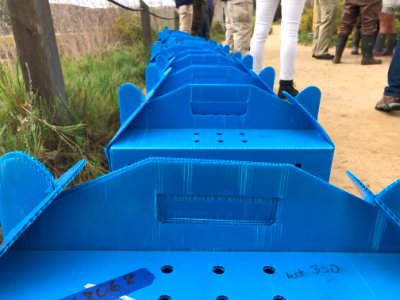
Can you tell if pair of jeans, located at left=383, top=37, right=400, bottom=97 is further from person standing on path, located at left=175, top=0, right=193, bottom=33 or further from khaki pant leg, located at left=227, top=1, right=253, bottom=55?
person standing on path, located at left=175, top=0, right=193, bottom=33

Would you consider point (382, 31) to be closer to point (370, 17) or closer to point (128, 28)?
point (370, 17)

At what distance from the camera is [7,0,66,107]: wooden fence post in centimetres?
143

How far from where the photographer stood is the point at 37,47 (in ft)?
4.85

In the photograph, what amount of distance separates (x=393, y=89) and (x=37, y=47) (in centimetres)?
216

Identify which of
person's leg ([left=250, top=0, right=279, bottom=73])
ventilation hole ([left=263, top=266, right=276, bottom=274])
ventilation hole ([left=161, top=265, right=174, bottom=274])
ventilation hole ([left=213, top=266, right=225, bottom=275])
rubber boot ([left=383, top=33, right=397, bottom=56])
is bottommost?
rubber boot ([left=383, top=33, right=397, bottom=56])

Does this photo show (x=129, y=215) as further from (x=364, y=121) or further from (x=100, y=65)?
(x=100, y=65)

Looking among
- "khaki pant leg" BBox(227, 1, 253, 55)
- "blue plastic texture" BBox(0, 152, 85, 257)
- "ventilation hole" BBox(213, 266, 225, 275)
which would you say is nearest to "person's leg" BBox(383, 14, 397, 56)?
"khaki pant leg" BBox(227, 1, 253, 55)

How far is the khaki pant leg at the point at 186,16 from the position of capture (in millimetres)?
5426

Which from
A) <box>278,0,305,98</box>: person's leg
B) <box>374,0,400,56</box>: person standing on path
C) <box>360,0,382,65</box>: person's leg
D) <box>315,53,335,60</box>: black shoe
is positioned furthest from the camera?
<box>315,53,335,60</box>: black shoe

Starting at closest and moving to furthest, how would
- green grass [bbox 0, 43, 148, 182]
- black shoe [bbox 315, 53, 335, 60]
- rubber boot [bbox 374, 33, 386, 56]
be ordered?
1. green grass [bbox 0, 43, 148, 182]
2. rubber boot [bbox 374, 33, 386, 56]
3. black shoe [bbox 315, 53, 335, 60]

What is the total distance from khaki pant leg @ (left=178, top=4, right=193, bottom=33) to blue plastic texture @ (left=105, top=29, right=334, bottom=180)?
4416 mm

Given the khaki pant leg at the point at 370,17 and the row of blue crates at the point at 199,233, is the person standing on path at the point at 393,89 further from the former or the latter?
the khaki pant leg at the point at 370,17

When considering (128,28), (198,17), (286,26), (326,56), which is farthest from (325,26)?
(286,26)

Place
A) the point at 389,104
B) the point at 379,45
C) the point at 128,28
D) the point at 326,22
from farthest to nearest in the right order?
1. the point at 128,28
2. the point at 326,22
3. the point at 379,45
4. the point at 389,104
